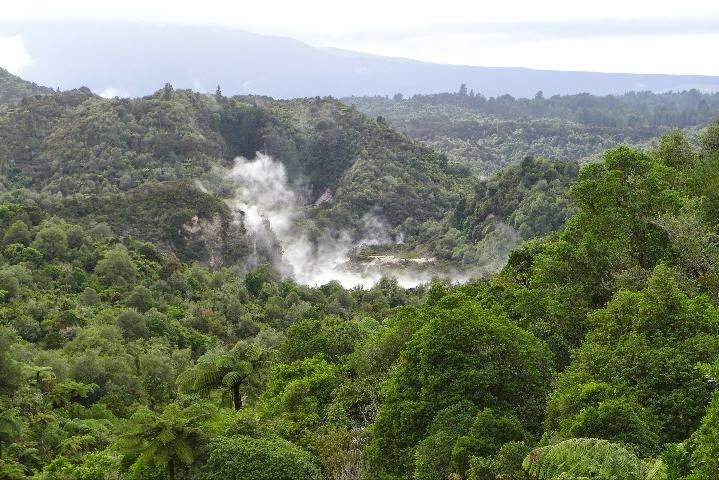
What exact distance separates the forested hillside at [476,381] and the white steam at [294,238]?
43.0m

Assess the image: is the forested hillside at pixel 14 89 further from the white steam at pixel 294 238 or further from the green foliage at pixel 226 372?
the green foliage at pixel 226 372

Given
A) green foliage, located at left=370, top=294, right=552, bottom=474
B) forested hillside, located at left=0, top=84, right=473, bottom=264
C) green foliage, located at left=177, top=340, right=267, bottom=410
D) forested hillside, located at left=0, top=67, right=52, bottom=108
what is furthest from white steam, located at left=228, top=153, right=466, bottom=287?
green foliage, located at left=370, top=294, right=552, bottom=474

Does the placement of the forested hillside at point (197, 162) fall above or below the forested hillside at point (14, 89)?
below

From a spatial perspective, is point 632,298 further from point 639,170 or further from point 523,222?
point 523,222

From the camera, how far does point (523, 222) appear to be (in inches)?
3137

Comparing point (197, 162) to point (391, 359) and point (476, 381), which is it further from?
point (476, 381)

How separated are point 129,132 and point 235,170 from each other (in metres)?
16.1

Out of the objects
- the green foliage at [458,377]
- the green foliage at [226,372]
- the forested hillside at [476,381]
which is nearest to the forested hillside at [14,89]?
the forested hillside at [476,381]

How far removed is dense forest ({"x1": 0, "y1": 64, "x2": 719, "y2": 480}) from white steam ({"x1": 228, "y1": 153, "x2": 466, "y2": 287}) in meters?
16.1

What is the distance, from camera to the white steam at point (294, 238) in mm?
80500

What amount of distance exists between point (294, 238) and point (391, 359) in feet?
231

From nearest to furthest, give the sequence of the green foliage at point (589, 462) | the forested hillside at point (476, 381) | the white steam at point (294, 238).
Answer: the green foliage at point (589, 462)
the forested hillside at point (476, 381)
the white steam at point (294, 238)

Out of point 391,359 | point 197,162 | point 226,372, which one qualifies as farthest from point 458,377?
point 197,162

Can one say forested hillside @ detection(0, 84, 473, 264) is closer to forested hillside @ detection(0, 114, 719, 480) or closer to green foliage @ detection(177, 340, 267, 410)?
forested hillside @ detection(0, 114, 719, 480)
